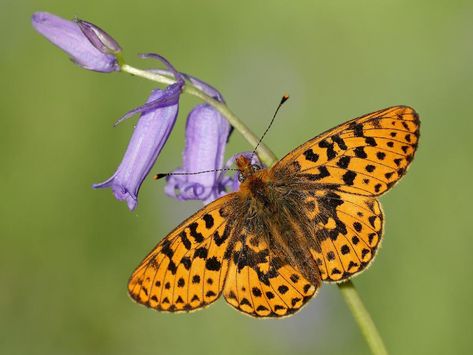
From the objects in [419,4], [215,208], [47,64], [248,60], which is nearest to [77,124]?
[47,64]

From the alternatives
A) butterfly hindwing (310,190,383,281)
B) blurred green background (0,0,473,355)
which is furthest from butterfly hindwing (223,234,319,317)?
blurred green background (0,0,473,355)

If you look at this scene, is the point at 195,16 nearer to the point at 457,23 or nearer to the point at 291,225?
the point at 457,23

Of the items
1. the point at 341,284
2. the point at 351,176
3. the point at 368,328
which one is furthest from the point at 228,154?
the point at 368,328

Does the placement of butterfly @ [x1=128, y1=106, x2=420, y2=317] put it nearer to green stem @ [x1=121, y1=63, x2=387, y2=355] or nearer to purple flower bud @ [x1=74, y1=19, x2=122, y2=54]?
green stem @ [x1=121, y1=63, x2=387, y2=355]

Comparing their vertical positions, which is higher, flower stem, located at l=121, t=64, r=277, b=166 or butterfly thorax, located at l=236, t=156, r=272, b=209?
flower stem, located at l=121, t=64, r=277, b=166

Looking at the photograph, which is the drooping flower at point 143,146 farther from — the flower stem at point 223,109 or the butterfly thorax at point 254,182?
the butterfly thorax at point 254,182

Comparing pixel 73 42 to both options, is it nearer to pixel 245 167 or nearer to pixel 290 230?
pixel 245 167

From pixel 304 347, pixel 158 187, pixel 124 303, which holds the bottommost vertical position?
pixel 304 347
